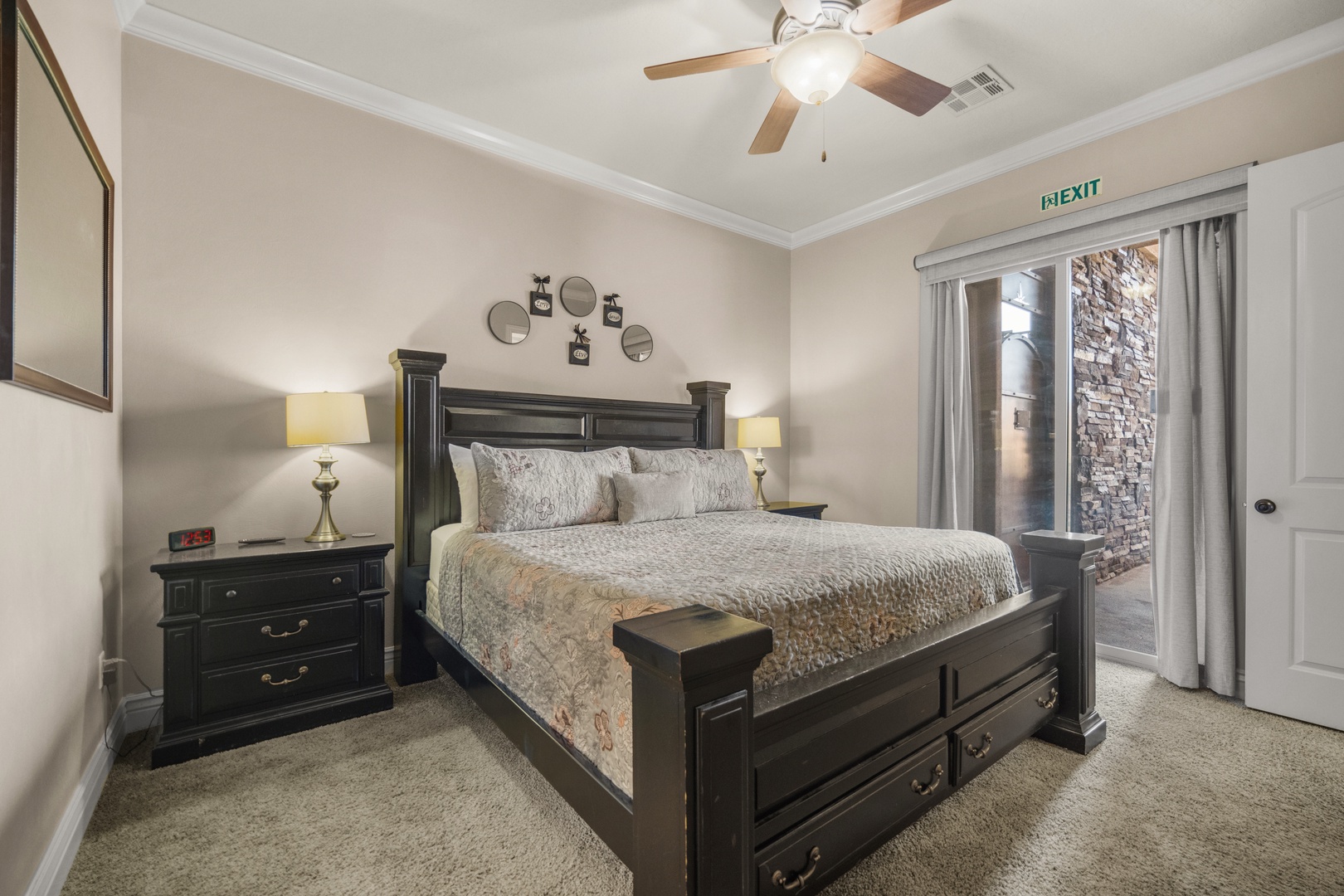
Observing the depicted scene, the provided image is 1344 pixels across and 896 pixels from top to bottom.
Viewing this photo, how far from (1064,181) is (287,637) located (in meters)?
4.46

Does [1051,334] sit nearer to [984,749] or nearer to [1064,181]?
[1064,181]

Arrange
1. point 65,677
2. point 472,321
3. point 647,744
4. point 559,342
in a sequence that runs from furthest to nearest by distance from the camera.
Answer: point 559,342, point 472,321, point 65,677, point 647,744

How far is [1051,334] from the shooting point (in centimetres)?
346

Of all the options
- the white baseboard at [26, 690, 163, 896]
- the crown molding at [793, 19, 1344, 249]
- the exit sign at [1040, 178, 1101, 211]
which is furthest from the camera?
the exit sign at [1040, 178, 1101, 211]

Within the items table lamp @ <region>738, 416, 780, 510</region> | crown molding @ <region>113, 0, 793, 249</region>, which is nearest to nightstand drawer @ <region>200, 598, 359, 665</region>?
crown molding @ <region>113, 0, 793, 249</region>

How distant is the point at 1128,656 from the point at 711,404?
109 inches

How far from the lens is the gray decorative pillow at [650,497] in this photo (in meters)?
2.90

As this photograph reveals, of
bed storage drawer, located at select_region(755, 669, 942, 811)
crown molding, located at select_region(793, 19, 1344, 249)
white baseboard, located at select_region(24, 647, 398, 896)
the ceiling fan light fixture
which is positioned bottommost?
white baseboard, located at select_region(24, 647, 398, 896)

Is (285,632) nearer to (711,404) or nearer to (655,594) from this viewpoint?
(655,594)

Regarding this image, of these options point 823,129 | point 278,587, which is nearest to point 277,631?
point 278,587

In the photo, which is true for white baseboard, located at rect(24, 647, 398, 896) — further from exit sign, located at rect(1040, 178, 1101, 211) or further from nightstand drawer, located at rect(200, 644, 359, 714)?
→ exit sign, located at rect(1040, 178, 1101, 211)

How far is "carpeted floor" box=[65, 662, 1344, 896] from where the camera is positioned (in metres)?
1.50

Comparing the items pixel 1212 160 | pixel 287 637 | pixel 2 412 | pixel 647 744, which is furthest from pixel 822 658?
pixel 1212 160

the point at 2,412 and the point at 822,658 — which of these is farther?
the point at 822,658
